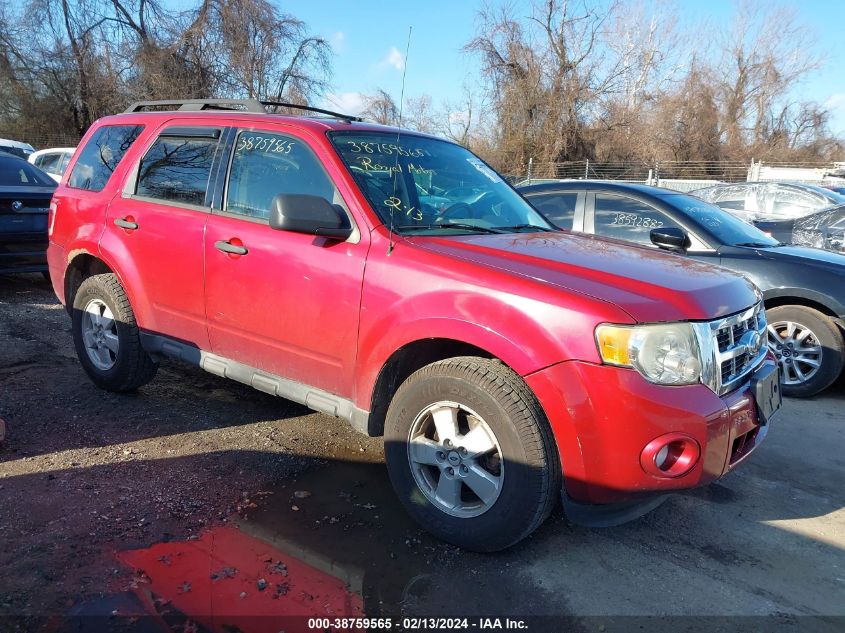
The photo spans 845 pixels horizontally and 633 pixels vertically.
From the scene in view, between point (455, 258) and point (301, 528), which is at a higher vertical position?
point (455, 258)

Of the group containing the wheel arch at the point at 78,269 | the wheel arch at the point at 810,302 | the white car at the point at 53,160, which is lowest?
the wheel arch at the point at 78,269

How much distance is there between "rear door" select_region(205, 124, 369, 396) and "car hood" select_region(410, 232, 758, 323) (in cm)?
50

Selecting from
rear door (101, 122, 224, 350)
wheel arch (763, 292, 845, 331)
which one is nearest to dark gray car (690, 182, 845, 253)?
wheel arch (763, 292, 845, 331)

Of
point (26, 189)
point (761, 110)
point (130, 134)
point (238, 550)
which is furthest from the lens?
point (761, 110)

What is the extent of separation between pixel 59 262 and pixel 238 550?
3.18 meters

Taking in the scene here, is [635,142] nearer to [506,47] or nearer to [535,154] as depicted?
[535,154]

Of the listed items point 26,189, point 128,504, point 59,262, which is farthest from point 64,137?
point 128,504

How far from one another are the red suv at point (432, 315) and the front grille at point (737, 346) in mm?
16

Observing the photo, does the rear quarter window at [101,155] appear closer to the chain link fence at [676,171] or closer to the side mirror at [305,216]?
the side mirror at [305,216]

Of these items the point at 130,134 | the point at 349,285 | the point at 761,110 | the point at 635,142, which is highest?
the point at 761,110

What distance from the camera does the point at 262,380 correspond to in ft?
12.3

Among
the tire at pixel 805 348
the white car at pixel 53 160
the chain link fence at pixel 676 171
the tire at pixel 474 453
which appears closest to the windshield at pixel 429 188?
the tire at pixel 474 453

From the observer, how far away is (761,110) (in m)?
37.6

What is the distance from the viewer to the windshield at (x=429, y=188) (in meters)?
3.46
